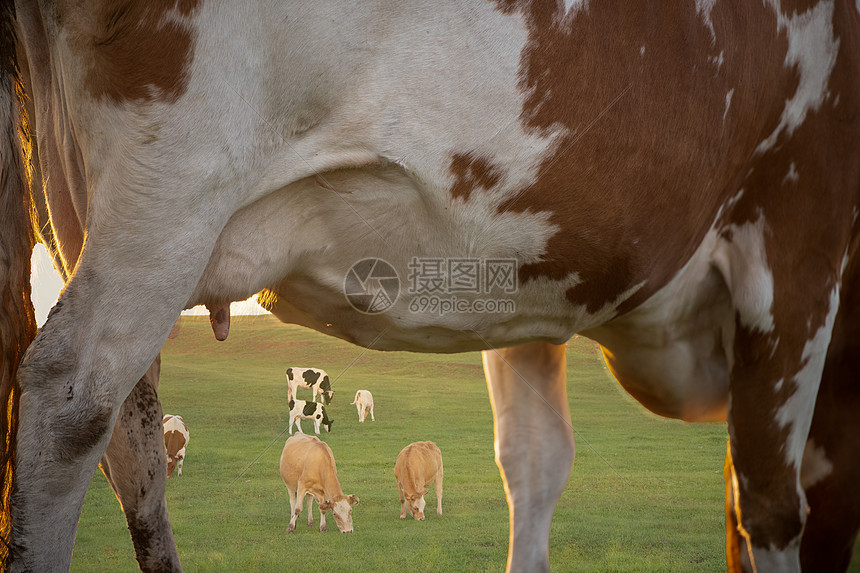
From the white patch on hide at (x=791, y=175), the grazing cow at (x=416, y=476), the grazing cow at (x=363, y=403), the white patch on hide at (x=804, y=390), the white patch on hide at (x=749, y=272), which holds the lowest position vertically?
the grazing cow at (x=416, y=476)

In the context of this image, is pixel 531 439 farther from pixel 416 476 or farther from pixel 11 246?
pixel 416 476

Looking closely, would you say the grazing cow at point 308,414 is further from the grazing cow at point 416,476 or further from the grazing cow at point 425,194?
the grazing cow at point 425,194

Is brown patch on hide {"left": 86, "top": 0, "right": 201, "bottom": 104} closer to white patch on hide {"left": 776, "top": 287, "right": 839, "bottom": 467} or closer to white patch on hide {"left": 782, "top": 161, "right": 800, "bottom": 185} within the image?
white patch on hide {"left": 782, "top": 161, "right": 800, "bottom": 185}

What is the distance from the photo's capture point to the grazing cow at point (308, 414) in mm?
7596

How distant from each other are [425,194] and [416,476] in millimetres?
4354

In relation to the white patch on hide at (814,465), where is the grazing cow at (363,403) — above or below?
above

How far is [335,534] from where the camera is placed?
476 cm

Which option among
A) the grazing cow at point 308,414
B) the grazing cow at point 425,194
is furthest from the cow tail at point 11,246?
the grazing cow at point 308,414

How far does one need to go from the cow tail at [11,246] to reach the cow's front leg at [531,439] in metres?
1.05

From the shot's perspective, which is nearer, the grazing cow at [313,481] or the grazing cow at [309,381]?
the grazing cow at [313,481]

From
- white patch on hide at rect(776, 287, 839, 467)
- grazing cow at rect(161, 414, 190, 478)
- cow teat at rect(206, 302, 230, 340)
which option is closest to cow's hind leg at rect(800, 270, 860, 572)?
white patch on hide at rect(776, 287, 839, 467)

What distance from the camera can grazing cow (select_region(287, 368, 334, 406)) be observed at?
346 inches

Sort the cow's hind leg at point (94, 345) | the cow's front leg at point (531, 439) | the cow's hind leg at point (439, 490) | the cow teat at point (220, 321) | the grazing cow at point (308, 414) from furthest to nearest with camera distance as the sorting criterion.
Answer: the grazing cow at point (308, 414)
the cow's hind leg at point (439, 490)
the cow's front leg at point (531, 439)
the cow teat at point (220, 321)
the cow's hind leg at point (94, 345)

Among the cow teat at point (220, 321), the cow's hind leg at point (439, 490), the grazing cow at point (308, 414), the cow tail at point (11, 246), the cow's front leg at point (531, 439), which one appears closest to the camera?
the cow tail at point (11, 246)
